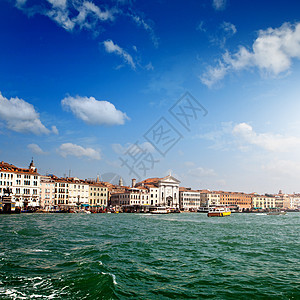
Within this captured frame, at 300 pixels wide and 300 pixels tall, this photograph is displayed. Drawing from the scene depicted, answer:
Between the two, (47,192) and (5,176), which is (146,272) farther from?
(47,192)

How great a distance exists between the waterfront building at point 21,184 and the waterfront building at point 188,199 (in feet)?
170

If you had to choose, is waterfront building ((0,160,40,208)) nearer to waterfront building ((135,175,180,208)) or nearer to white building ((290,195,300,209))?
waterfront building ((135,175,180,208))

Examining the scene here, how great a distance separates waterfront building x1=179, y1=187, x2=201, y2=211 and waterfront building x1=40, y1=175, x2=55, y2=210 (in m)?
46.8

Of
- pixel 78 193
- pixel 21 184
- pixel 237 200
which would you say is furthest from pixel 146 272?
pixel 237 200

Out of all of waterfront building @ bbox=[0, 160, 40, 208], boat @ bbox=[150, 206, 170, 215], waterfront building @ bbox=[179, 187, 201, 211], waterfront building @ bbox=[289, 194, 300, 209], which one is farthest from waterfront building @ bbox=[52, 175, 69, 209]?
waterfront building @ bbox=[289, 194, 300, 209]

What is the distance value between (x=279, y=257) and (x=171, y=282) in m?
7.04

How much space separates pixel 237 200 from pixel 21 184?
82921 mm

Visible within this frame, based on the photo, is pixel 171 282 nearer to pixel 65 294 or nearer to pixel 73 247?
pixel 65 294

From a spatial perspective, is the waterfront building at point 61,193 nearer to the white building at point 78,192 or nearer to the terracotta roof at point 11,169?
the white building at point 78,192

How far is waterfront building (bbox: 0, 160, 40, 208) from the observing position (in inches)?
2381

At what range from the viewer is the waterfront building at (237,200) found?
11344 centimetres

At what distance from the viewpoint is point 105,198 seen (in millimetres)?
84812

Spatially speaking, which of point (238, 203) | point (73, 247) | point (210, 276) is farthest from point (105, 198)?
point (210, 276)

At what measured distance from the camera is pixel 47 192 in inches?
2746
